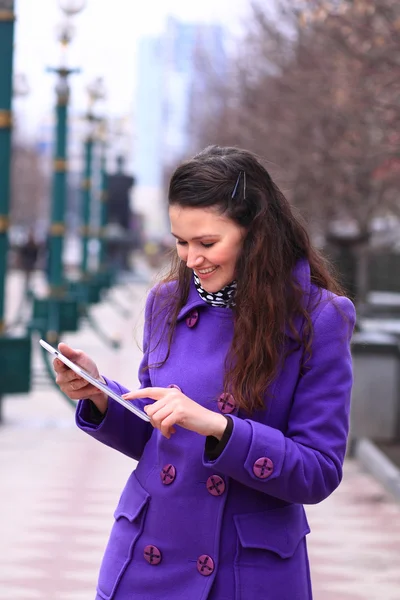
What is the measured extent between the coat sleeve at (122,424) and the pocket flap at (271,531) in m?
0.39

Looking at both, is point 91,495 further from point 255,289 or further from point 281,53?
point 281,53

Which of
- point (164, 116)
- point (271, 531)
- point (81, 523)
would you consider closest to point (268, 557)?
point (271, 531)

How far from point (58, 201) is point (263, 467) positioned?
52.4ft

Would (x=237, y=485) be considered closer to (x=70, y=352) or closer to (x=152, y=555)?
(x=152, y=555)

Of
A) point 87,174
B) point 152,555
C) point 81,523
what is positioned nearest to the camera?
point 152,555

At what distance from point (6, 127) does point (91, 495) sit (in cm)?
427

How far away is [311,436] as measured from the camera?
8.90 ft

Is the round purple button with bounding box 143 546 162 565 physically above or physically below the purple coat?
below

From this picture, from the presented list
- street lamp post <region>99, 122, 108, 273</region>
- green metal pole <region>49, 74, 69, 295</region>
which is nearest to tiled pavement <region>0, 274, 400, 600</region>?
green metal pole <region>49, 74, 69, 295</region>

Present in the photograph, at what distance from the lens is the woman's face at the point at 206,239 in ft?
8.97

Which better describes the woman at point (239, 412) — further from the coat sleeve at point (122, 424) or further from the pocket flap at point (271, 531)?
the coat sleeve at point (122, 424)

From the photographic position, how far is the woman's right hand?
2828mm

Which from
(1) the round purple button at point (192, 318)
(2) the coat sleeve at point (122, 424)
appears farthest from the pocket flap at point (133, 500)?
(1) the round purple button at point (192, 318)

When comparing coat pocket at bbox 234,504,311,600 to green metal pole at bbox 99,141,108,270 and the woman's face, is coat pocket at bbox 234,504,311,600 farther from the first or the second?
green metal pole at bbox 99,141,108,270
